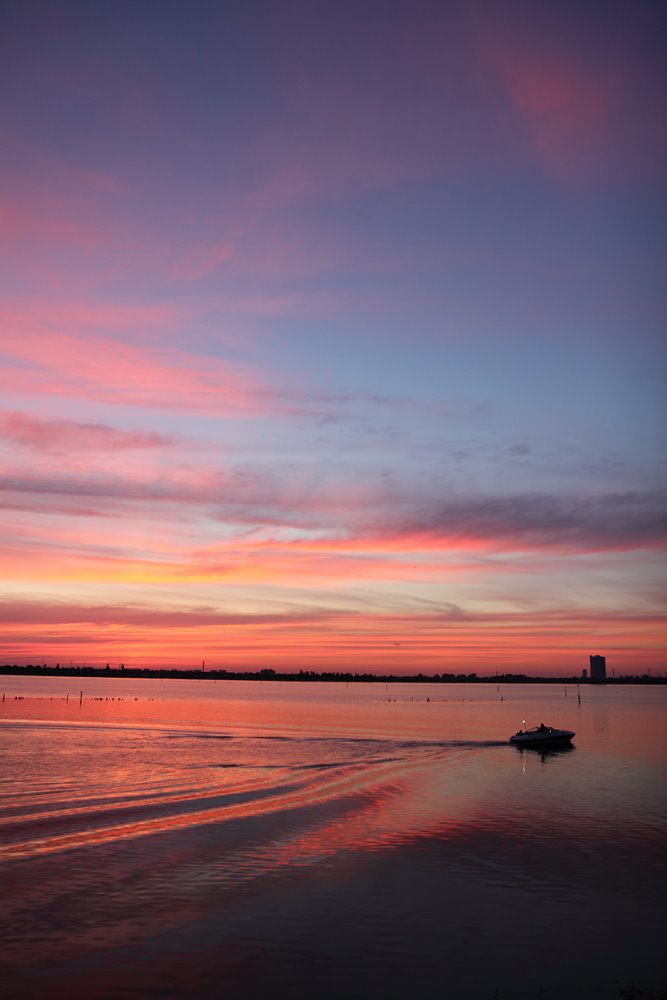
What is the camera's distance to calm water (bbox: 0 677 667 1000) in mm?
20438

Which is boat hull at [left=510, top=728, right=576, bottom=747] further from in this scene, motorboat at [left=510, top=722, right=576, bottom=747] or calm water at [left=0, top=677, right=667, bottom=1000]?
calm water at [left=0, top=677, right=667, bottom=1000]

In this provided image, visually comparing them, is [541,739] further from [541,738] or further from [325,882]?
[325,882]

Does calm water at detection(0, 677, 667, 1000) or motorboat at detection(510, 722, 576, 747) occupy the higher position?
calm water at detection(0, 677, 667, 1000)

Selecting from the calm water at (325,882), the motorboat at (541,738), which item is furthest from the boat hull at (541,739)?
the calm water at (325,882)

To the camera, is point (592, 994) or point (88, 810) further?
point (88, 810)

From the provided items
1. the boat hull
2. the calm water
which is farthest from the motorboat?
the calm water

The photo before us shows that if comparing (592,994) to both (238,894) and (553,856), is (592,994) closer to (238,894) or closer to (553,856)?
(238,894)

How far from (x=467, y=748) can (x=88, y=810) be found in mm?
55462

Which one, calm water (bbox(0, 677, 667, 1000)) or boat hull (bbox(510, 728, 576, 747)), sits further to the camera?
boat hull (bbox(510, 728, 576, 747))

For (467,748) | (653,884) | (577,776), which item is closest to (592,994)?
(653,884)

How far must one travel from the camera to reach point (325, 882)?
29.0 m

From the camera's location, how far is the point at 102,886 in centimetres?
2716

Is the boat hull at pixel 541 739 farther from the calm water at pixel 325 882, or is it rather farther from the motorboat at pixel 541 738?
the calm water at pixel 325 882

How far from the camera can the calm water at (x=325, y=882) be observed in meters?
20.4
